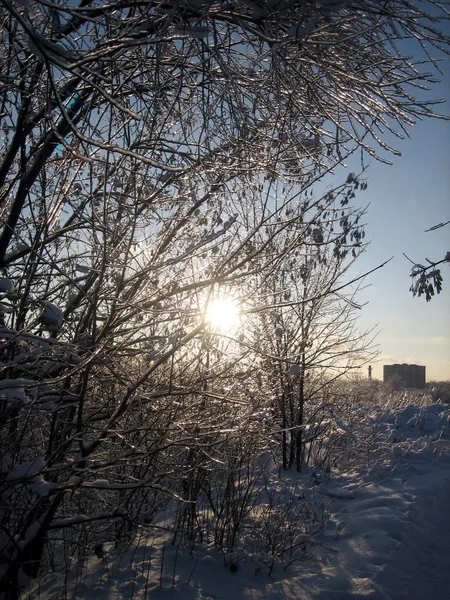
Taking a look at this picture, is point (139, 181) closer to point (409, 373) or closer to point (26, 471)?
point (26, 471)

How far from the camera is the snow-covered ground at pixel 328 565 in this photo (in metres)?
3.37

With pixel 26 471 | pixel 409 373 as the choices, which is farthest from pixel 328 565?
pixel 409 373

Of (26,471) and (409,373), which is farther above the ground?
(409,373)

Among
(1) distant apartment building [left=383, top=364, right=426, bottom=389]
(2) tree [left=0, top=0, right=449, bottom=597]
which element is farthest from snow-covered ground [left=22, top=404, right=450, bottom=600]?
(1) distant apartment building [left=383, top=364, right=426, bottom=389]

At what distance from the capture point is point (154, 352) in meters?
2.65

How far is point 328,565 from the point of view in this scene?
13.1 feet

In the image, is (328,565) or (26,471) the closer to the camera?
(26,471)

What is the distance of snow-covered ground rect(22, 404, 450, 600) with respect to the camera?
3365 mm

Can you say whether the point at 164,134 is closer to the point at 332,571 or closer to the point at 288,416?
the point at 332,571

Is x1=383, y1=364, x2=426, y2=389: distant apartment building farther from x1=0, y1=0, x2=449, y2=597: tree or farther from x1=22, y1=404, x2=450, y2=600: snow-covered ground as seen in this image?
x1=0, y1=0, x2=449, y2=597: tree

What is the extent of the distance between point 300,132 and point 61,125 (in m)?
1.66

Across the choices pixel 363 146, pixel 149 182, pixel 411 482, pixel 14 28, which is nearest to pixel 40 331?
pixel 149 182

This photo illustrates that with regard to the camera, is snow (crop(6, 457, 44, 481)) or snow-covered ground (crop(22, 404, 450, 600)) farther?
snow-covered ground (crop(22, 404, 450, 600))

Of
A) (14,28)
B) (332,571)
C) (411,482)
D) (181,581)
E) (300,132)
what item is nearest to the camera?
(14,28)
